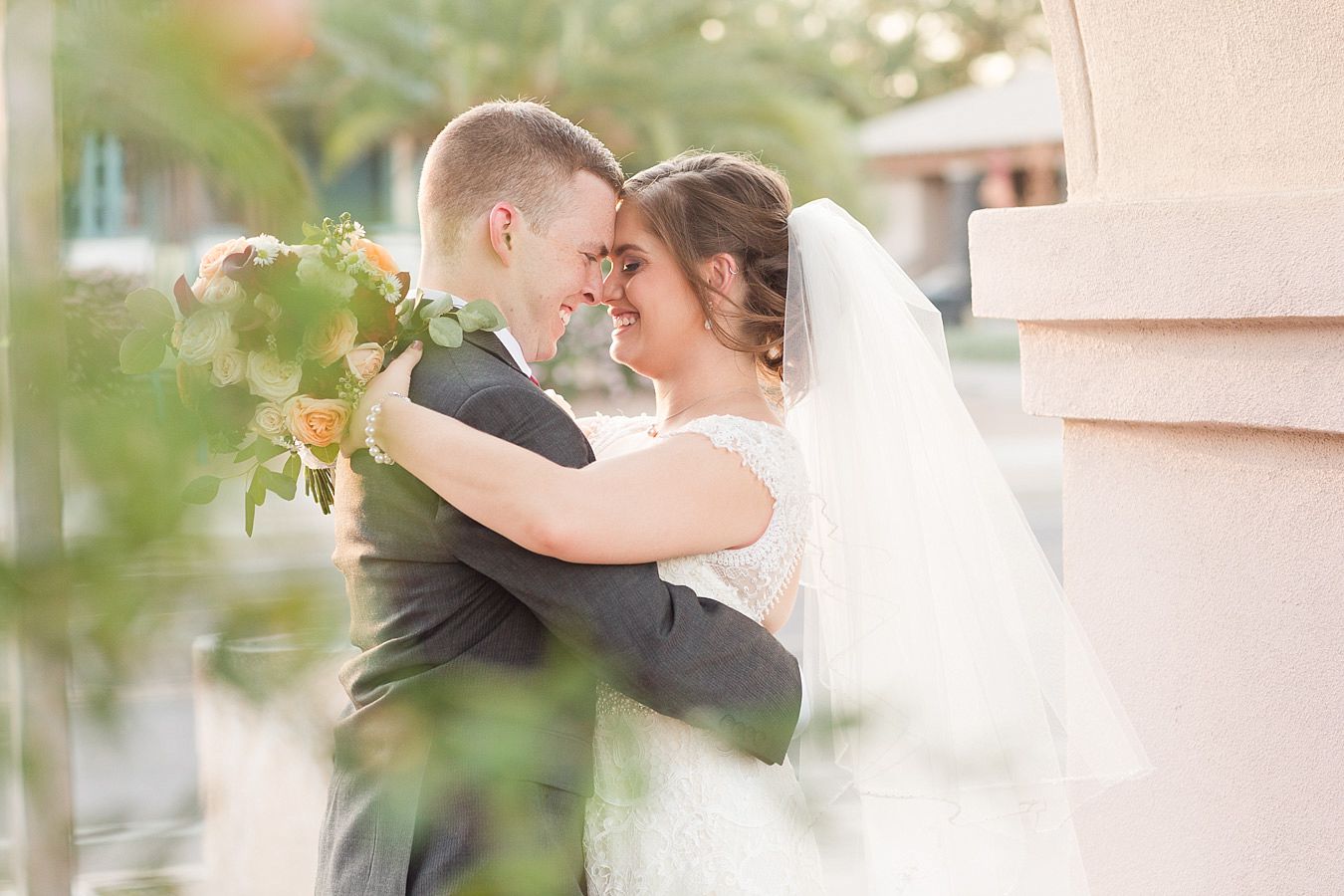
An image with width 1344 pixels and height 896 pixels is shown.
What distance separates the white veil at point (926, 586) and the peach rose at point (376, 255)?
72.8 inches

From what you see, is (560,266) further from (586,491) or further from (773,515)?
(773,515)

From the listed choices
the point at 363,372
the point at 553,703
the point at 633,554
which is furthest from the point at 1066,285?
the point at 553,703

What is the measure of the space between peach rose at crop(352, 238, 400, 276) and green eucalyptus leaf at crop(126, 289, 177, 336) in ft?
0.24

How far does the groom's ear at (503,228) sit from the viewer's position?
2.19 metres

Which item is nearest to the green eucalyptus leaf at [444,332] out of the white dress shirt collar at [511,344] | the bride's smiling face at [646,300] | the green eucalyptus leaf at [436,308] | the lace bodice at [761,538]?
the green eucalyptus leaf at [436,308]

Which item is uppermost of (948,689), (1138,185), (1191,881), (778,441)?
(1138,185)

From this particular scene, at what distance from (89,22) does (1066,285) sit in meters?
2.32

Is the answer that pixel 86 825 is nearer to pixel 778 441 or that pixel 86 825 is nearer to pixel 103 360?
pixel 103 360

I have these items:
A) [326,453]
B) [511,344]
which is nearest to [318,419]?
[326,453]

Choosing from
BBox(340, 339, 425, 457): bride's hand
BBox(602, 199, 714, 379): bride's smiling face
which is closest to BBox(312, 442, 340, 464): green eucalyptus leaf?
BBox(340, 339, 425, 457): bride's hand

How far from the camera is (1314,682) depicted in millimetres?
2328

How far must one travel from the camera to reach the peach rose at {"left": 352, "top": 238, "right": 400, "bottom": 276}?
0.52 meters

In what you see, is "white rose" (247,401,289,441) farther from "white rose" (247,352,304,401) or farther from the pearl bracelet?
the pearl bracelet

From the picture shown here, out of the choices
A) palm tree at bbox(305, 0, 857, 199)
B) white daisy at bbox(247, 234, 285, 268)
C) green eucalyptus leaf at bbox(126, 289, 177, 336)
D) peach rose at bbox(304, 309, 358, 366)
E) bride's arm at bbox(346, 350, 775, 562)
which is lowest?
bride's arm at bbox(346, 350, 775, 562)
